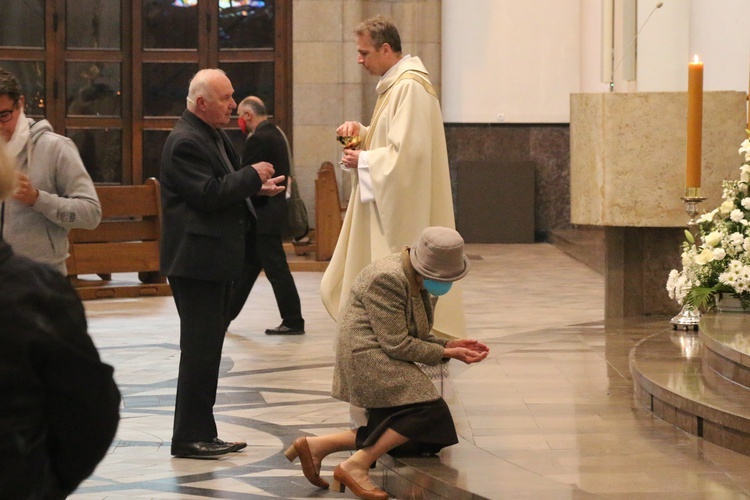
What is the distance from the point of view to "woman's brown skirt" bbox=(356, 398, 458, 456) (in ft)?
16.0

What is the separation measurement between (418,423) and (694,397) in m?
1.25

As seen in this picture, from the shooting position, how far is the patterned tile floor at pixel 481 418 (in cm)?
470

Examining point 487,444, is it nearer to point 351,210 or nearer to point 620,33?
point 351,210

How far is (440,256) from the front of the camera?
4.72 meters

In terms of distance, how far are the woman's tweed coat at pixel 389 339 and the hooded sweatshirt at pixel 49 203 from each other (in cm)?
117

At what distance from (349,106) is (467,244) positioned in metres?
2.51

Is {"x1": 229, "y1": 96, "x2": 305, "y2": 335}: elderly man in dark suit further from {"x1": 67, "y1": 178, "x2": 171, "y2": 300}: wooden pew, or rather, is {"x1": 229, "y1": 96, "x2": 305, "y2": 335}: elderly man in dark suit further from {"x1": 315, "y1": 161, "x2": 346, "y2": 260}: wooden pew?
{"x1": 315, "y1": 161, "x2": 346, "y2": 260}: wooden pew

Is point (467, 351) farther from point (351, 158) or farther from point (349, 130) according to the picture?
point (349, 130)

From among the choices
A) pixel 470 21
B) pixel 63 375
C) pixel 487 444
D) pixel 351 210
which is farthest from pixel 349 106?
Result: pixel 63 375

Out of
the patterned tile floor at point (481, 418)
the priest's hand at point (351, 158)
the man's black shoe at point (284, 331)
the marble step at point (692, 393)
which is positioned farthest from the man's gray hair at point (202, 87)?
the man's black shoe at point (284, 331)

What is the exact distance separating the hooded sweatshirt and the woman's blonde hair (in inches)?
114

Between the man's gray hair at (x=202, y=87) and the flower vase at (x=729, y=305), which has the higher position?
the man's gray hair at (x=202, y=87)

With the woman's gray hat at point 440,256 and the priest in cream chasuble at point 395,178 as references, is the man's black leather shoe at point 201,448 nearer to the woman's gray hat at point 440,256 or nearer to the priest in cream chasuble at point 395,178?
the priest in cream chasuble at point 395,178

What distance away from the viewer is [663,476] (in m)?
4.62
